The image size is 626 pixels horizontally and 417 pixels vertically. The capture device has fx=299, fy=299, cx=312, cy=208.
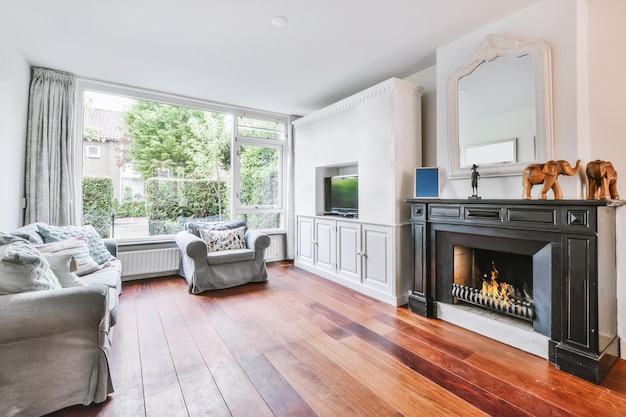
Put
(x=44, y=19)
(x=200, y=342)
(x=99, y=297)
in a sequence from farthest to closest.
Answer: (x=44, y=19)
(x=200, y=342)
(x=99, y=297)

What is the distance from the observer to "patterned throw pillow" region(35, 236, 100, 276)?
8.19ft

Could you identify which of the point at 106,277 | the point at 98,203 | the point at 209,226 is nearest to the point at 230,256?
the point at 209,226

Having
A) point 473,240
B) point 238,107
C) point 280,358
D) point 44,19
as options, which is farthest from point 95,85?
point 473,240

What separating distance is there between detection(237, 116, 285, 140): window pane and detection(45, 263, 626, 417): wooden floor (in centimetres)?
304

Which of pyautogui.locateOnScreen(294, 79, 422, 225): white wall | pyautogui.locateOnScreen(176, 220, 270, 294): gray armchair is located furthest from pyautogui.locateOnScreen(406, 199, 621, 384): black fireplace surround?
pyautogui.locateOnScreen(176, 220, 270, 294): gray armchair

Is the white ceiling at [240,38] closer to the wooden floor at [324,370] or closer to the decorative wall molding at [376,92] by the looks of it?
the decorative wall molding at [376,92]

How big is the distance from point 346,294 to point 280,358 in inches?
61.4

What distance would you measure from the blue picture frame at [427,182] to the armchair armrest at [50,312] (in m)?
2.73

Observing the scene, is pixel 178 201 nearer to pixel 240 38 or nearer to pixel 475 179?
pixel 240 38

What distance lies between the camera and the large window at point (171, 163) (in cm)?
403

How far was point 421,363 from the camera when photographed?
205 cm

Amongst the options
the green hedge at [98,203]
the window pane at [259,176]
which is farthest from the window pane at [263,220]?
the green hedge at [98,203]

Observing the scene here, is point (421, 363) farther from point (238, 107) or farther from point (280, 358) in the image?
point (238, 107)

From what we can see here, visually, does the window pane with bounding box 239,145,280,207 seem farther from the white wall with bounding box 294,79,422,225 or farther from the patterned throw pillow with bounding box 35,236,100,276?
the patterned throw pillow with bounding box 35,236,100,276
